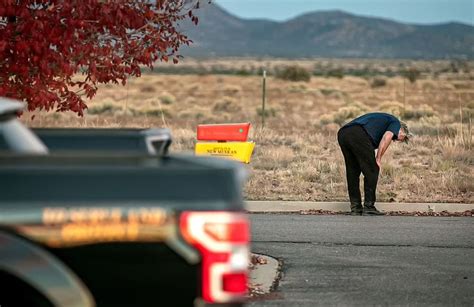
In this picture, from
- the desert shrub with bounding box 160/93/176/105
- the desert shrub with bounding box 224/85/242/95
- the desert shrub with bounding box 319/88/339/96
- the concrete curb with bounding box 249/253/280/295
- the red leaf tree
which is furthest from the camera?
the desert shrub with bounding box 319/88/339/96

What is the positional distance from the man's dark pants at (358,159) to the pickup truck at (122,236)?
399 inches

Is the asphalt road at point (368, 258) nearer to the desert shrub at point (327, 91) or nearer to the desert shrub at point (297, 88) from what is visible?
the desert shrub at point (327, 91)

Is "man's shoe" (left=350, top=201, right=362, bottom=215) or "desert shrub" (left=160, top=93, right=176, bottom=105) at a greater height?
"man's shoe" (left=350, top=201, right=362, bottom=215)

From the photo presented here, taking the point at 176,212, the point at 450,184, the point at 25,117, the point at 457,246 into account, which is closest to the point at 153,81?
the point at 25,117

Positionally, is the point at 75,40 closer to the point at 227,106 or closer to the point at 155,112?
the point at 155,112

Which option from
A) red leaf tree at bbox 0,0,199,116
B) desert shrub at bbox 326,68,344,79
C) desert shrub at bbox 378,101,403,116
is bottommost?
desert shrub at bbox 326,68,344,79

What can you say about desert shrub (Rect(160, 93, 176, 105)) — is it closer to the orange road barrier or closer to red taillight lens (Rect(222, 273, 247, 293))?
the orange road barrier

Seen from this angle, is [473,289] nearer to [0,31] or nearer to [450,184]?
[0,31]

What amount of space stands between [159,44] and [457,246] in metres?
3.93

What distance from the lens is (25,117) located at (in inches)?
1320

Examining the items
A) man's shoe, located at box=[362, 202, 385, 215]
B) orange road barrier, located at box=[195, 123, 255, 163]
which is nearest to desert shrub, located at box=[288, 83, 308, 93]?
man's shoe, located at box=[362, 202, 385, 215]

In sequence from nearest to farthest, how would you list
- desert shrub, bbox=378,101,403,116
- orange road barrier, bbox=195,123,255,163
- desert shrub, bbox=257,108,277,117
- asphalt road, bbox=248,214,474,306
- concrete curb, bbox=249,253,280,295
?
asphalt road, bbox=248,214,474,306, concrete curb, bbox=249,253,280,295, orange road barrier, bbox=195,123,255,163, desert shrub, bbox=378,101,403,116, desert shrub, bbox=257,108,277,117

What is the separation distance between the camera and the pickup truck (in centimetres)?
432

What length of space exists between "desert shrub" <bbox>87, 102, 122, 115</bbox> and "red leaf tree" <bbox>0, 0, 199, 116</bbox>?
31750mm
